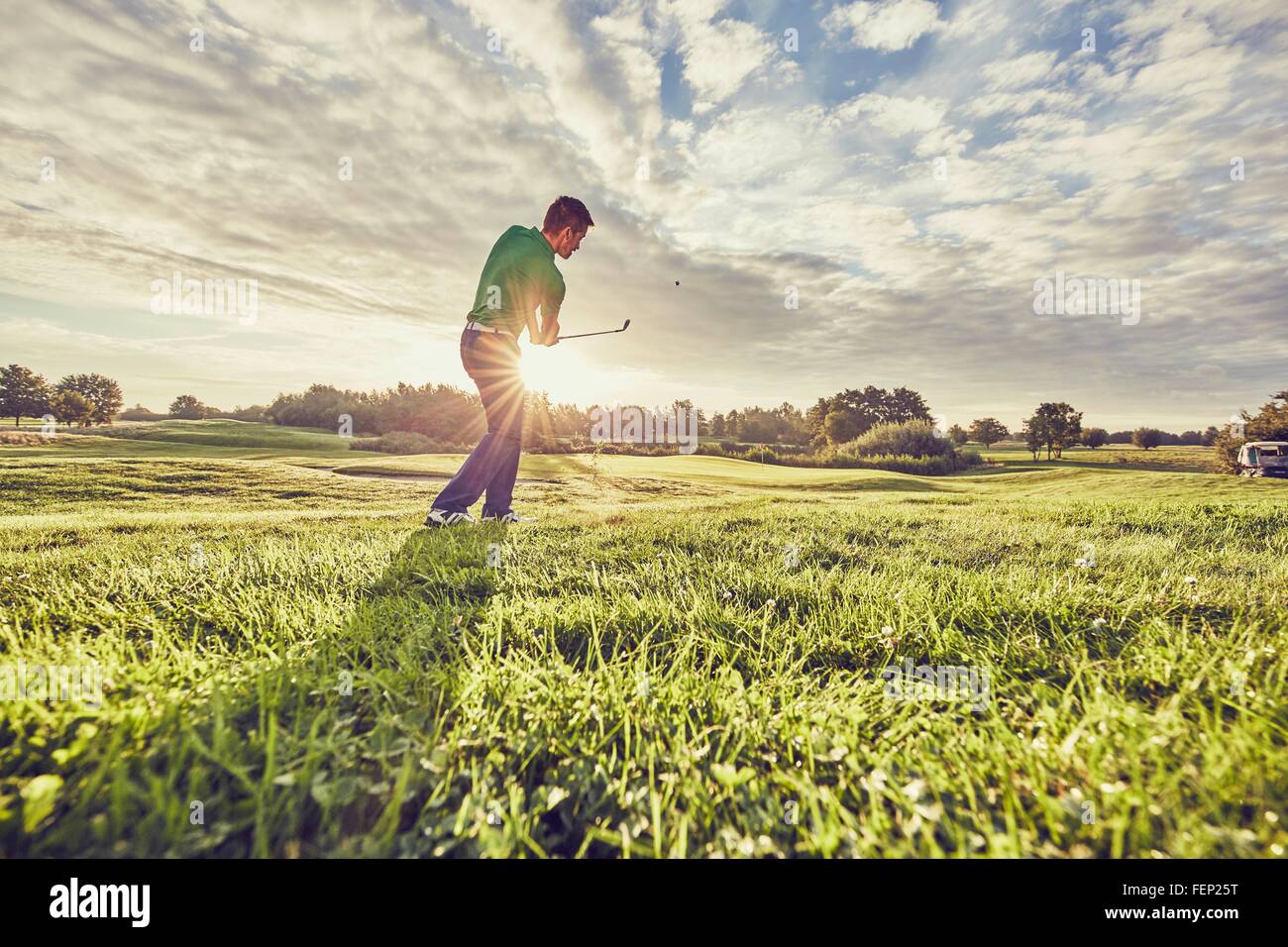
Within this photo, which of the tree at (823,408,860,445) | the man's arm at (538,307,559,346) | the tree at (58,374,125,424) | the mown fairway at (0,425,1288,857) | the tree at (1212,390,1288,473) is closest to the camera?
the mown fairway at (0,425,1288,857)

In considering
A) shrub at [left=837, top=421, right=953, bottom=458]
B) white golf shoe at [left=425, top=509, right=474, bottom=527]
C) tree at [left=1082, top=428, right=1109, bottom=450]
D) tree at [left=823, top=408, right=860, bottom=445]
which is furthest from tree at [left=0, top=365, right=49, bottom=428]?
tree at [left=1082, top=428, right=1109, bottom=450]

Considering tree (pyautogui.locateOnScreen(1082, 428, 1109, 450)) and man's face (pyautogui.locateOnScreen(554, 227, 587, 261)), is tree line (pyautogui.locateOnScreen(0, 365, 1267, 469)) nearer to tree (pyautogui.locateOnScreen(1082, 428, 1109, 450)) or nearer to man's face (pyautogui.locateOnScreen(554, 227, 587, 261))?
tree (pyautogui.locateOnScreen(1082, 428, 1109, 450))

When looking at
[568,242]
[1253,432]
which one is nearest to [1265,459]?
[1253,432]

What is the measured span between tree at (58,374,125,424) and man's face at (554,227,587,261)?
4755 cm

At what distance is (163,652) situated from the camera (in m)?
2.25

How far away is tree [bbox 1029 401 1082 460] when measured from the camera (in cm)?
4094

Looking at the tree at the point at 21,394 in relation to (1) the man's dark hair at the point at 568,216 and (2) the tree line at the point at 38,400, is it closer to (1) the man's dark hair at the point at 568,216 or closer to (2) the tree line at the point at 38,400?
(2) the tree line at the point at 38,400

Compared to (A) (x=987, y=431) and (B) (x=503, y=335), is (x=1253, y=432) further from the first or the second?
(B) (x=503, y=335)

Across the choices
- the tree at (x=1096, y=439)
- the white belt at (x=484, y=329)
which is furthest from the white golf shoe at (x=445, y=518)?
the tree at (x=1096, y=439)

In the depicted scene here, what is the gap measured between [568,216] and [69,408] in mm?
44700
